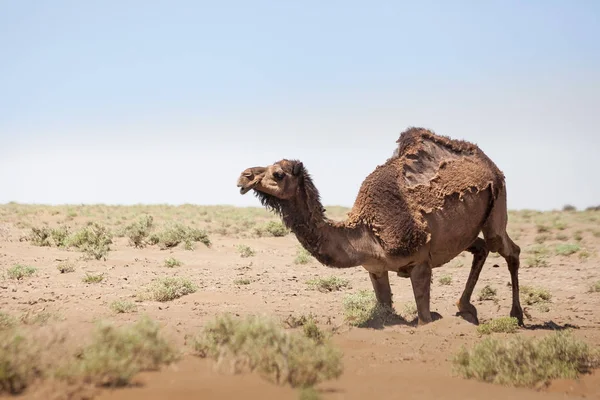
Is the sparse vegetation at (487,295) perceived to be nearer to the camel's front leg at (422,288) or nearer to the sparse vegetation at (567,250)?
the camel's front leg at (422,288)

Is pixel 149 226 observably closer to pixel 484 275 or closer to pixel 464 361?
pixel 484 275

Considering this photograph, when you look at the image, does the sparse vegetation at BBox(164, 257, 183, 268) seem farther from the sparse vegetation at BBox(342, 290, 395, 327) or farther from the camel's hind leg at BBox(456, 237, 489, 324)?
the camel's hind leg at BBox(456, 237, 489, 324)

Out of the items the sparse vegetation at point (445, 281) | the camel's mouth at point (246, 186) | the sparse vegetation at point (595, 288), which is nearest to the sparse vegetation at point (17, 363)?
the camel's mouth at point (246, 186)

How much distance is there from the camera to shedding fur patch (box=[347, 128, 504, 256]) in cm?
986

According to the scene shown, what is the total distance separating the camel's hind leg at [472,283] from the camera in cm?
1139

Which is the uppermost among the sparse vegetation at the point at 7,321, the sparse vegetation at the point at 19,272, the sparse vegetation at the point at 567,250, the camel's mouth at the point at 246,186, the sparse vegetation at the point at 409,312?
the camel's mouth at the point at 246,186

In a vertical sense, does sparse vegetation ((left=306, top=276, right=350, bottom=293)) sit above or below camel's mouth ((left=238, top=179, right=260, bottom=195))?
below

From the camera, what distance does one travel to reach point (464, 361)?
24.8 feet

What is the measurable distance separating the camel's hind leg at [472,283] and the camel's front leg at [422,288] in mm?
1531

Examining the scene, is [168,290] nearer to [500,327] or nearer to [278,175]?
[278,175]

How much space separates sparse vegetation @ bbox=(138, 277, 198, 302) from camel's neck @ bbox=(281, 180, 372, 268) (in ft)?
13.3

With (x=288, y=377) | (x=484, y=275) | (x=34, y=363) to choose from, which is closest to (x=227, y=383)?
(x=288, y=377)

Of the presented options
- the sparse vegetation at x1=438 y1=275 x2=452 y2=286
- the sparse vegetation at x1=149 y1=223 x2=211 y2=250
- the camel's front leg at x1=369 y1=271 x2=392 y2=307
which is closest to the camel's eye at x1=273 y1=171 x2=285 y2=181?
the camel's front leg at x1=369 y1=271 x2=392 y2=307

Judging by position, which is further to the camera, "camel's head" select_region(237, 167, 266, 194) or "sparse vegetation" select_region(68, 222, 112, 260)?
"sparse vegetation" select_region(68, 222, 112, 260)
